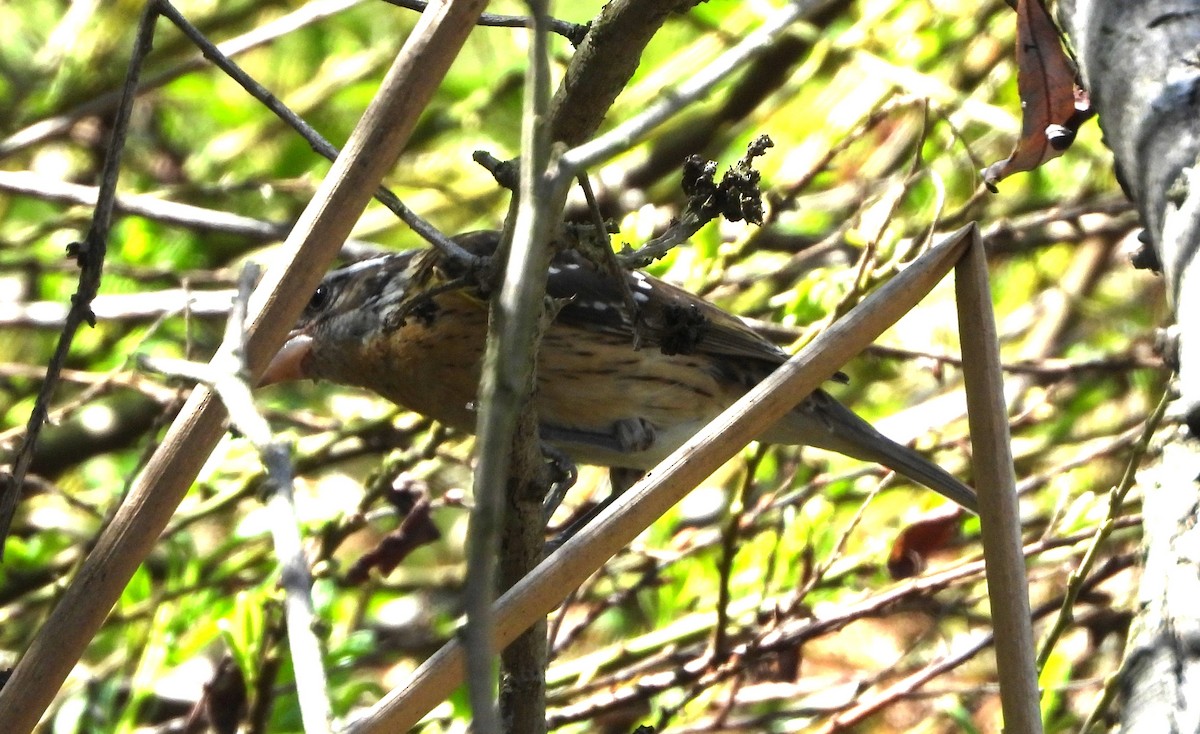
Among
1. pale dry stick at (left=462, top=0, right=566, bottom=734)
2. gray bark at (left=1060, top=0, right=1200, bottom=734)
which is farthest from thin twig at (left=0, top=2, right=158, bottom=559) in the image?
gray bark at (left=1060, top=0, right=1200, bottom=734)

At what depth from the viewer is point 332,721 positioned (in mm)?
1407

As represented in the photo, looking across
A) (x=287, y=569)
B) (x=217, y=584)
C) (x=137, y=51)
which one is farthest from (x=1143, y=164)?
(x=217, y=584)

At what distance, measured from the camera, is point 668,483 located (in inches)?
75.0

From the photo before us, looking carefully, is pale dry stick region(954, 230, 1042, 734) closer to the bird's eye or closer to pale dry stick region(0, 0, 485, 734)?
pale dry stick region(0, 0, 485, 734)

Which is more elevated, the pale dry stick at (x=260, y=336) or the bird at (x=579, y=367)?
the bird at (x=579, y=367)

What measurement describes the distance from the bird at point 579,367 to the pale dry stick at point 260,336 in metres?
1.54

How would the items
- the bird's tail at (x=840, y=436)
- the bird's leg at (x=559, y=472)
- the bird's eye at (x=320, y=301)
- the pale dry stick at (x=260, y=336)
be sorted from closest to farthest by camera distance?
the pale dry stick at (x=260, y=336), the bird's leg at (x=559, y=472), the bird's tail at (x=840, y=436), the bird's eye at (x=320, y=301)

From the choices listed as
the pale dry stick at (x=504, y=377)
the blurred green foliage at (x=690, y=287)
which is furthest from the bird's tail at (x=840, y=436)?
the pale dry stick at (x=504, y=377)

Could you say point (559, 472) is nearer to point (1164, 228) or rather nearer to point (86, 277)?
point (86, 277)

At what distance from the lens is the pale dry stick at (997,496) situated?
80.0 inches

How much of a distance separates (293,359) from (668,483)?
2205 mm

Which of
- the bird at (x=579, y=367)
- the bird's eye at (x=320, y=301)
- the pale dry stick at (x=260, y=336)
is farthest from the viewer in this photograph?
the bird's eye at (x=320, y=301)

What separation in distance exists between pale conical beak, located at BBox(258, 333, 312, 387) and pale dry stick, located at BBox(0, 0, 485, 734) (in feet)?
6.57

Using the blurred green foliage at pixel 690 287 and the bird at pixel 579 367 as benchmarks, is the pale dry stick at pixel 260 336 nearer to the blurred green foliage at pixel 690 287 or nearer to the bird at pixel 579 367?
the blurred green foliage at pixel 690 287
